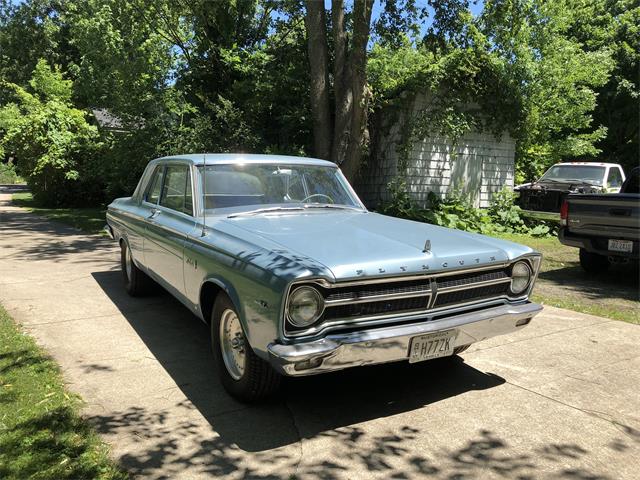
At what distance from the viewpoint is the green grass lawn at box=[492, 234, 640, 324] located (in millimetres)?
6371

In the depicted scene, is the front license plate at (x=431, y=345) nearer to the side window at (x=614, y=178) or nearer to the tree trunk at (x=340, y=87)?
the tree trunk at (x=340, y=87)

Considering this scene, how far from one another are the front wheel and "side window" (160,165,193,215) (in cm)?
116

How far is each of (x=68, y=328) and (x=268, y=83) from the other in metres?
9.58

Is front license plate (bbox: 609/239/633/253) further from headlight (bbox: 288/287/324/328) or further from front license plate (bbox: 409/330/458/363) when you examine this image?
headlight (bbox: 288/287/324/328)

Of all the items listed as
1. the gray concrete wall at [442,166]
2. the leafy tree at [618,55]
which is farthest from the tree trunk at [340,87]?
the leafy tree at [618,55]

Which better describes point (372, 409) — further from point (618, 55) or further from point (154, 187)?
point (618, 55)

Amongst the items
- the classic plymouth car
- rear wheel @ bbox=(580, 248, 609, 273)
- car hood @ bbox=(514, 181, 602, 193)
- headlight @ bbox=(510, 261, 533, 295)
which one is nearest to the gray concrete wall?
car hood @ bbox=(514, 181, 602, 193)

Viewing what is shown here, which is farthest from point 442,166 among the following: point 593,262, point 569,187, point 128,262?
point 128,262

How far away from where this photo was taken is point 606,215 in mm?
7496

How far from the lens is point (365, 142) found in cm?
1267

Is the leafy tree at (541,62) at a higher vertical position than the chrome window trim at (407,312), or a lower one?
higher

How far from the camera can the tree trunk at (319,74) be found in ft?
37.6

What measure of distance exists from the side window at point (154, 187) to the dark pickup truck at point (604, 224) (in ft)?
19.3

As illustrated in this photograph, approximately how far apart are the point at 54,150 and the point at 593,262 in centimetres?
1676
